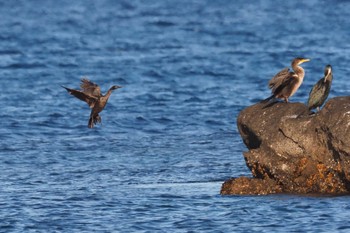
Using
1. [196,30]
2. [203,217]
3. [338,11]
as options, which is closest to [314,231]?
[203,217]

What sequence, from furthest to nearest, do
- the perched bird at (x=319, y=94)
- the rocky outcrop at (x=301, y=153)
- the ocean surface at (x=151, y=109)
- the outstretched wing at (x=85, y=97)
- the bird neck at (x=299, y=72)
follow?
the bird neck at (x=299, y=72) < the outstretched wing at (x=85, y=97) < the perched bird at (x=319, y=94) < the rocky outcrop at (x=301, y=153) < the ocean surface at (x=151, y=109)

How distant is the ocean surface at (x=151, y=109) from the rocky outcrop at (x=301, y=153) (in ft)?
0.90

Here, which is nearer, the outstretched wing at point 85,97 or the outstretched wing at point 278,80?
the outstretched wing at point 85,97

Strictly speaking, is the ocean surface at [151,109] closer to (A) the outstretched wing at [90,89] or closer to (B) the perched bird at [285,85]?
(A) the outstretched wing at [90,89]

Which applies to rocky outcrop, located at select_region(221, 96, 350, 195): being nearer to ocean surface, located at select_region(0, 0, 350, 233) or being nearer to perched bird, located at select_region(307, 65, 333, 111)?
perched bird, located at select_region(307, 65, 333, 111)

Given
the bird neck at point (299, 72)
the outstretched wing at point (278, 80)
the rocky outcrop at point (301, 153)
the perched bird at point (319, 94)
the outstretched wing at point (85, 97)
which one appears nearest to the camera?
the rocky outcrop at point (301, 153)

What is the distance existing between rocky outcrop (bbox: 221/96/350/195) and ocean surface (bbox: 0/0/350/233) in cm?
27

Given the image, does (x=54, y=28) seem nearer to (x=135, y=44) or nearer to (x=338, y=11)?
(x=135, y=44)

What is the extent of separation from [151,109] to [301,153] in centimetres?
962

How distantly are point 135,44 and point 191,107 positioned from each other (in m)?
11.9

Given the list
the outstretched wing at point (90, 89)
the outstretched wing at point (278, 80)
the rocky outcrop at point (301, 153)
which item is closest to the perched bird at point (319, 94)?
the rocky outcrop at point (301, 153)

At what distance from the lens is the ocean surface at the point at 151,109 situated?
41.7ft

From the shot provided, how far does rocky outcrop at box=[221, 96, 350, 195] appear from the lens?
42.1ft

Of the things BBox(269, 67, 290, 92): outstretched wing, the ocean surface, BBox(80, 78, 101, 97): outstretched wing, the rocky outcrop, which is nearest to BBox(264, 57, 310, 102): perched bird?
BBox(269, 67, 290, 92): outstretched wing
